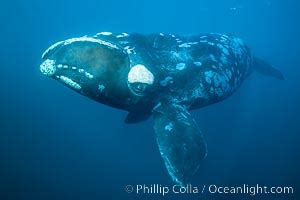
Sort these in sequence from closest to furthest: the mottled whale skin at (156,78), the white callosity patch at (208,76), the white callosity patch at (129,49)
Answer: the mottled whale skin at (156,78) < the white callosity patch at (129,49) < the white callosity patch at (208,76)

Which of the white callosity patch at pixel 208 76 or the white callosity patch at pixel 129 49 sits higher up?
the white callosity patch at pixel 129 49

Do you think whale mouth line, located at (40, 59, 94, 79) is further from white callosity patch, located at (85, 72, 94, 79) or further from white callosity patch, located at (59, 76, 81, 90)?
white callosity patch, located at (59, 76, 81, 90)

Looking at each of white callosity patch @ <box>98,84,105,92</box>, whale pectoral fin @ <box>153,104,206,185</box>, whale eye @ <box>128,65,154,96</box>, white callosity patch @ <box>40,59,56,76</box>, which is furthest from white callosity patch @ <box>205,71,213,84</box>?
white callosity patch @ <box>40,59,56,76</box>

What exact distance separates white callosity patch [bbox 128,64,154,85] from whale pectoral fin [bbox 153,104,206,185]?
72 cm

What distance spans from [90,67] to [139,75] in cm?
87

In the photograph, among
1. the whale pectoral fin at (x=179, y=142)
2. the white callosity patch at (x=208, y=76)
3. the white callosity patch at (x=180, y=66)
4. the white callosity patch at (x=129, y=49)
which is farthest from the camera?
the white callosity patch at (x=208, y=76)

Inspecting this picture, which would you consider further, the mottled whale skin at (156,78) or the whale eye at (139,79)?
the whale eye at (139,79)

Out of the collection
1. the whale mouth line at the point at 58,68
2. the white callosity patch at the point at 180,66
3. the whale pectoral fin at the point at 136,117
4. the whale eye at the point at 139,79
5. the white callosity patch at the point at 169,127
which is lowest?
the whale pectoral fin at the point at 136,117

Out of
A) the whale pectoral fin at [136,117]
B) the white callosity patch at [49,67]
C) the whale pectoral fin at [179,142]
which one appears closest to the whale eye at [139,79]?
the whale pectoral fin at [179,142]

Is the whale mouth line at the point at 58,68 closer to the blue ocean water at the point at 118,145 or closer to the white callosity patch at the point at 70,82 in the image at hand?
the white callosity patch at the point at 70,82

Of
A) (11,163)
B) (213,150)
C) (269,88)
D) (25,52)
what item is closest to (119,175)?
(213,150)

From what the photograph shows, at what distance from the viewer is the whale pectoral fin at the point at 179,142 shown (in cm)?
502

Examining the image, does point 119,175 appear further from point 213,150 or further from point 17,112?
A: point 17,112

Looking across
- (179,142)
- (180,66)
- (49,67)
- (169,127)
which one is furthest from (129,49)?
(179,142)
